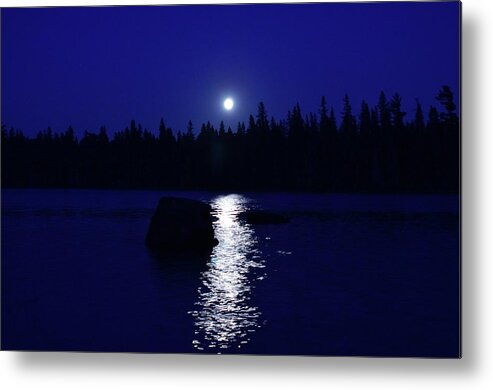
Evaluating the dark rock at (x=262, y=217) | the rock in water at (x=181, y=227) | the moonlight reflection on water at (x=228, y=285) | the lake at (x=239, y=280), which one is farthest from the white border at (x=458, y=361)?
the rock in water at (x=181, y=227)

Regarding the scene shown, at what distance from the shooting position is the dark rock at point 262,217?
22.8 ft

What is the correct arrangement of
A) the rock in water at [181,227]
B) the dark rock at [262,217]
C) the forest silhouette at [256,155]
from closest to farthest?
the forest silhouette at [256,155]
the dark rock at [262,217]
the rock in water at [181,227]

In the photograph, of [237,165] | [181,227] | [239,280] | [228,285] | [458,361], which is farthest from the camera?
[181,227]

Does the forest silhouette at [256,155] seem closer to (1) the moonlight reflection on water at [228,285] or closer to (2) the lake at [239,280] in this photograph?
(2) the lake at [239,280]

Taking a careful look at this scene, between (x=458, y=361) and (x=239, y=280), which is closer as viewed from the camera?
(x=458, y=361)

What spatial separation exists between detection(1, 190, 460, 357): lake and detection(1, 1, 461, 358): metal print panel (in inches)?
0.9

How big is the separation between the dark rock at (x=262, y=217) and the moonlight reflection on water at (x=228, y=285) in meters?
0.12

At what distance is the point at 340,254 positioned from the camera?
8.04 m

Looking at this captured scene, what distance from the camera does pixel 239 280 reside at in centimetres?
743

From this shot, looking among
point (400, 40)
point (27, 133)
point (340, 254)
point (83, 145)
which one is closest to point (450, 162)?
point (400, 40)

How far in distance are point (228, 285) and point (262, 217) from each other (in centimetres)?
88

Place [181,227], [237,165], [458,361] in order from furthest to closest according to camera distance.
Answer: [181,227]
[237,165]
[458,361]

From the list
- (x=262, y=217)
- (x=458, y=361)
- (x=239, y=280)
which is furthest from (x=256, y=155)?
(x=458, y=361)

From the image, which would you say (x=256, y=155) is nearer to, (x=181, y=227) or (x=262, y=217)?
(x=262, y=217)
